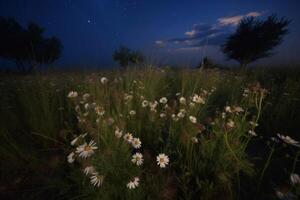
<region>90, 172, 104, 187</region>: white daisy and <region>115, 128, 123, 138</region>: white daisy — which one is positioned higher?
<region>115, 128, 123, 138</region>: white daisy

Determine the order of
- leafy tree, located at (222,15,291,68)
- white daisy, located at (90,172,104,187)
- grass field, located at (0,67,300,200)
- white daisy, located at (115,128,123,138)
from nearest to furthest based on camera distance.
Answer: white daisy, located at (90,172,104,187), grass field, located at (0,67,300,200), white daisy, located at (115,128,123,138), leafy tree, located at (222,15,291,68)

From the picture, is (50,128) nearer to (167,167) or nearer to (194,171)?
(167,167)

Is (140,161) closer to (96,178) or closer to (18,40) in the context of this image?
(96,178)

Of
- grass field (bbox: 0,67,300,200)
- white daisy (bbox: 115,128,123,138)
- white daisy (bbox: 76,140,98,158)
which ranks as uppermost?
white daisy (bbox: 115,128,123,138)

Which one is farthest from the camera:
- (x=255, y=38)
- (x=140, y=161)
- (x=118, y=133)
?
(x=255, y=38)

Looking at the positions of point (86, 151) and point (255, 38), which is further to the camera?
point (255, 38)

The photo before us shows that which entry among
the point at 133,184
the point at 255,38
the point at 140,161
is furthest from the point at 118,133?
the point at 255,38

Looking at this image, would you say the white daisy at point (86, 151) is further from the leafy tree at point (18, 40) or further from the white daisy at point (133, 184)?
the leafy tree at point (18, 40)

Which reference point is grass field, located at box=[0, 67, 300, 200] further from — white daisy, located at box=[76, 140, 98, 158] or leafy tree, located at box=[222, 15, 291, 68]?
leafy tree, located at box=[222, 15, 291, 68]

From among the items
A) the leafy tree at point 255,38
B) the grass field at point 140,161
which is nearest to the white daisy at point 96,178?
the grass field at point 140,161

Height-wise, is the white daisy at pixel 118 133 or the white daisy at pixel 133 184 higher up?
the white daisy at pixel 118 133

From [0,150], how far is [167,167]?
1.44m

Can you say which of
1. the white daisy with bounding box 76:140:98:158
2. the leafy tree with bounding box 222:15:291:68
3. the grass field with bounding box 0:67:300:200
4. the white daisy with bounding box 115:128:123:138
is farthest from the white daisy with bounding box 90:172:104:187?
the leafy tree with bounding box 222:15:291:68

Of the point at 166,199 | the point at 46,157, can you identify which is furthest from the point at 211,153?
the point at 46,157
